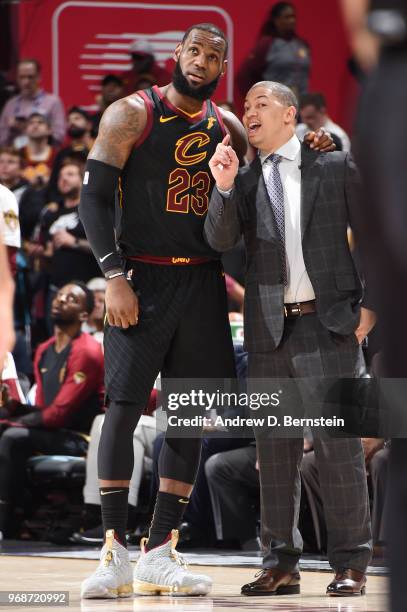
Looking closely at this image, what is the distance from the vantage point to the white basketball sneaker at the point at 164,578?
461 cm

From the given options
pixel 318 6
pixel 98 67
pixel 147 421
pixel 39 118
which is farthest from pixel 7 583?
pixel 318 6

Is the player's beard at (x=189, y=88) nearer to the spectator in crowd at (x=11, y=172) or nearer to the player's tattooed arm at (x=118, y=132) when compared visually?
the player's tattooed arm at (x=118, y=132)

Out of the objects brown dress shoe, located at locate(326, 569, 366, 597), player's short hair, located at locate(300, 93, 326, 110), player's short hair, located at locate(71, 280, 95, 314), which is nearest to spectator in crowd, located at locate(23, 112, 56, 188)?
player's short hair, located at locate(300, 93, 326, 110)

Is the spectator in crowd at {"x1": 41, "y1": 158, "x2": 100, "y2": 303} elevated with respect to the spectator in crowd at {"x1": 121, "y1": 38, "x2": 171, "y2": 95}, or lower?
lower

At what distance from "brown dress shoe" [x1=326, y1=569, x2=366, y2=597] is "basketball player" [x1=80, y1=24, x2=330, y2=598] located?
1.57ft

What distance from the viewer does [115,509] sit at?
4.57 m

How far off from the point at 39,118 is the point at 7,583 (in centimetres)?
738

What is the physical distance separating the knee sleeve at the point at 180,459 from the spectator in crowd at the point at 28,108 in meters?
7.76

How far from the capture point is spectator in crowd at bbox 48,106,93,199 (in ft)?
34.2

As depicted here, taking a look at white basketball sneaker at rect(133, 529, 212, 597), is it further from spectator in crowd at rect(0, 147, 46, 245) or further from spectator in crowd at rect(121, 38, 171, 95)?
spectator in crowd at rect(121, 38, 171, 95)

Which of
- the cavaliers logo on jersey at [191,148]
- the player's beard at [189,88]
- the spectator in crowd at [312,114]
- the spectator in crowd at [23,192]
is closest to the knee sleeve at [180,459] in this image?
the cavaliers logo on jersey at [191,148]

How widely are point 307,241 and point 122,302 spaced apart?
28.9 inches

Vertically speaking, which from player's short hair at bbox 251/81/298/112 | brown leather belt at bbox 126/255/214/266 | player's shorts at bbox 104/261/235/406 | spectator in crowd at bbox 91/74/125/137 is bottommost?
player's shorts at bbox 104/261/235/406

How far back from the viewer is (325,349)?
4.59 m
